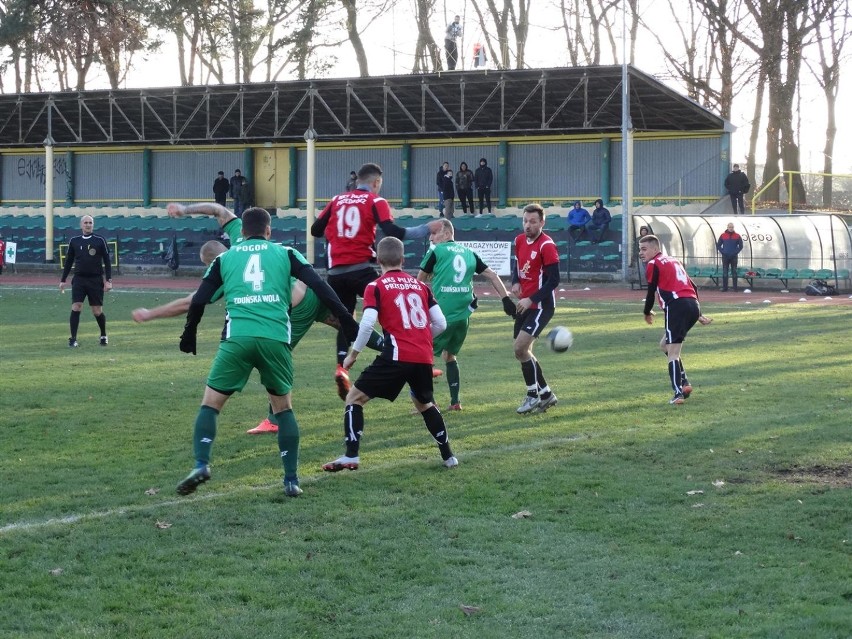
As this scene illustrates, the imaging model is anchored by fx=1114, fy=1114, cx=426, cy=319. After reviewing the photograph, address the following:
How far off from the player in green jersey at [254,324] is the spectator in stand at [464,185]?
31613 millimetres

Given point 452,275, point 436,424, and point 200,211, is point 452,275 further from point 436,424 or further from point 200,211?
point 436,424

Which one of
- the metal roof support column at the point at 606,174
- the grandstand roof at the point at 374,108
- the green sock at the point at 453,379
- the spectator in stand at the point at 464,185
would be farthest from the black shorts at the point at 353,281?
the metal roof support column at the point at 606,174

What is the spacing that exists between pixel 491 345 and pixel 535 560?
11.1 m

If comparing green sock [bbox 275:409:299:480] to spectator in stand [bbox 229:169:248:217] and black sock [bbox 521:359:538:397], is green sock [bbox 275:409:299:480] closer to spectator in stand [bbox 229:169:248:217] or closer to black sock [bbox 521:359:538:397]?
black sock [bbox 521:359:538:397]

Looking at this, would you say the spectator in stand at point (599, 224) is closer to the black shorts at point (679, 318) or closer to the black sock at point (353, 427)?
the black shorts at point (679, 318)

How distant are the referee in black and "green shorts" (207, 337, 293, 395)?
974 cm

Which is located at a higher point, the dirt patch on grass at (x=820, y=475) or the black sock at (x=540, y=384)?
the black sock at (x=540, y=384)

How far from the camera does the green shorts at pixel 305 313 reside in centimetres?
954

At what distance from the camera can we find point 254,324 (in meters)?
6.95

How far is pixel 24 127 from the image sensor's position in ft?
152

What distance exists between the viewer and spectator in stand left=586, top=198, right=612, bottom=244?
109 ft

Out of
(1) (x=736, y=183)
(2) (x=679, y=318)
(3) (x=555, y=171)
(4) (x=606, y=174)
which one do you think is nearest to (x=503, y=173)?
(3) (x=555, y=171)

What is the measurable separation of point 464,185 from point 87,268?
23.6 meters

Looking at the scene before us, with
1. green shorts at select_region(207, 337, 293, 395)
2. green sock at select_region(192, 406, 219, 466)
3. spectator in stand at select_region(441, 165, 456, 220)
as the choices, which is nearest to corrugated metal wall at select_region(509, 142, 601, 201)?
spectator in stand at select_region(441, 165, 456, 220)
